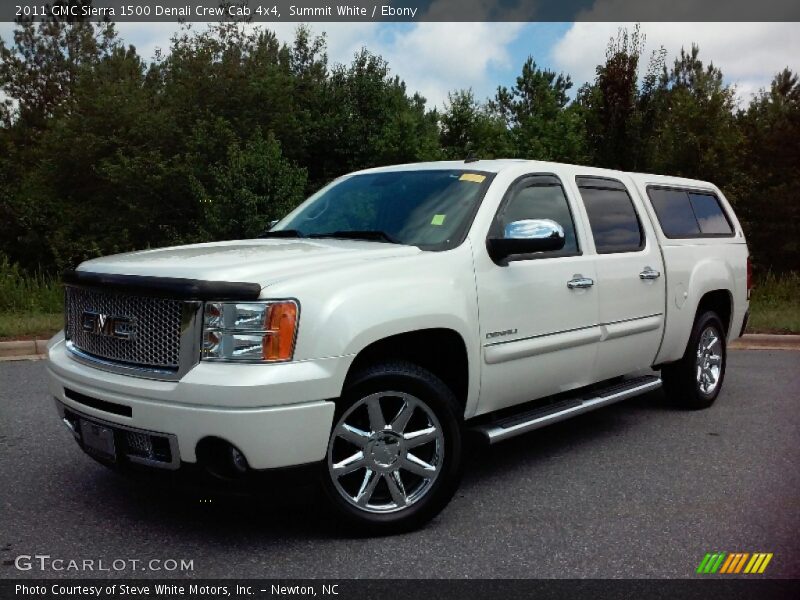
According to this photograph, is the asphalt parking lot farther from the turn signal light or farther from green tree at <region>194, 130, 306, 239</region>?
green tree at <region>194, 130, 306, 239</region>

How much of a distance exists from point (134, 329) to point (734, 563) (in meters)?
2.84

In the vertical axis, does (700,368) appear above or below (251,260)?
below

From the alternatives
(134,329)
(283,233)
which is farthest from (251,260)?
(283,233)

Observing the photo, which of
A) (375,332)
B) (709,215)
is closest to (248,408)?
(375,332)

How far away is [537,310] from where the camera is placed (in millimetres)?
4332

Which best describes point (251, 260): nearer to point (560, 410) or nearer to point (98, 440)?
point (98, 440)

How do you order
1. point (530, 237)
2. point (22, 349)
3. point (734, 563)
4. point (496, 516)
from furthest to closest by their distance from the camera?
point (22, 349), point (530, 237), point (496, 516), point (734, 563)

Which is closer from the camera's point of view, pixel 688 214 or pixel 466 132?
pixel 688 214

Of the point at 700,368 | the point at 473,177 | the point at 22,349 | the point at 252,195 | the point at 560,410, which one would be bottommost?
the point at 22,349

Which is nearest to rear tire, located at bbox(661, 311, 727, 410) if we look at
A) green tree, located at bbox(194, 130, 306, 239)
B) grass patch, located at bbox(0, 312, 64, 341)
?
grass patch, located at bbox(0, 312, 64, 341)

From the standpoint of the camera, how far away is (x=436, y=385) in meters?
3.70

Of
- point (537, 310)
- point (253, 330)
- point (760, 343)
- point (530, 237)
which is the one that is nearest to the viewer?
point (253, 330)

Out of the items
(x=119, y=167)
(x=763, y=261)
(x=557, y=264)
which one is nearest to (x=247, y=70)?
(x=119, y=167)

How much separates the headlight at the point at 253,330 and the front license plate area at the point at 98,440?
0.67 meters
